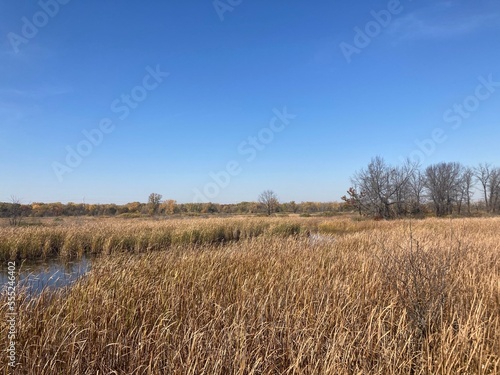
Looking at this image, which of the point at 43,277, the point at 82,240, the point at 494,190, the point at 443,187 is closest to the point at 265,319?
the point at 43,277

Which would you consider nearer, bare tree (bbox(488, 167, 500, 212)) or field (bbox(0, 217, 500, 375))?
field (bbox(0, 217, 500, 375))

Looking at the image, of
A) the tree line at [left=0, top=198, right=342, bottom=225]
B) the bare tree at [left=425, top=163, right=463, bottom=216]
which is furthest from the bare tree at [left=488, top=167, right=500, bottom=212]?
the tree line at [left=0, top=198, right=342, bottom=225]

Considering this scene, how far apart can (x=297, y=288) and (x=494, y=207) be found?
75.9m

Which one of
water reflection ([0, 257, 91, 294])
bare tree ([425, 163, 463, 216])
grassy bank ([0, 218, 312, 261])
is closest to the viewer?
water reflection ([0, 257, 91, 294])

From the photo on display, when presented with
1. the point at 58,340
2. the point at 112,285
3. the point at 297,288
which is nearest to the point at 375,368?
the point at 297,288

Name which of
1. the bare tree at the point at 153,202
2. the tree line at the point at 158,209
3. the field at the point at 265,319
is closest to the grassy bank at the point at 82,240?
the field at the point at 265,319

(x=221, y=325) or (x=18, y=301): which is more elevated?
(x=18, y=301)

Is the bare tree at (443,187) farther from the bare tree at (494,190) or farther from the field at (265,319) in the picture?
the field at (265,319)

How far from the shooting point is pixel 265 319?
11.0ft

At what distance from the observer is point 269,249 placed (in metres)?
7.36

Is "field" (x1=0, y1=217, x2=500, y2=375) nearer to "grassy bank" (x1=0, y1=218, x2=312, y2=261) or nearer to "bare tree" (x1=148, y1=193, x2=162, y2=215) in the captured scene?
"grassy bank" (x1=0, y1=218, x2=312, y2=261)

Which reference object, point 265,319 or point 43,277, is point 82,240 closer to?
point 43,277

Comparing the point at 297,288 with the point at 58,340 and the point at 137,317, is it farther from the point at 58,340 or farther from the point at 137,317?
the point at 58,340

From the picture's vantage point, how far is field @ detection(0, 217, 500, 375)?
8.00 feet
